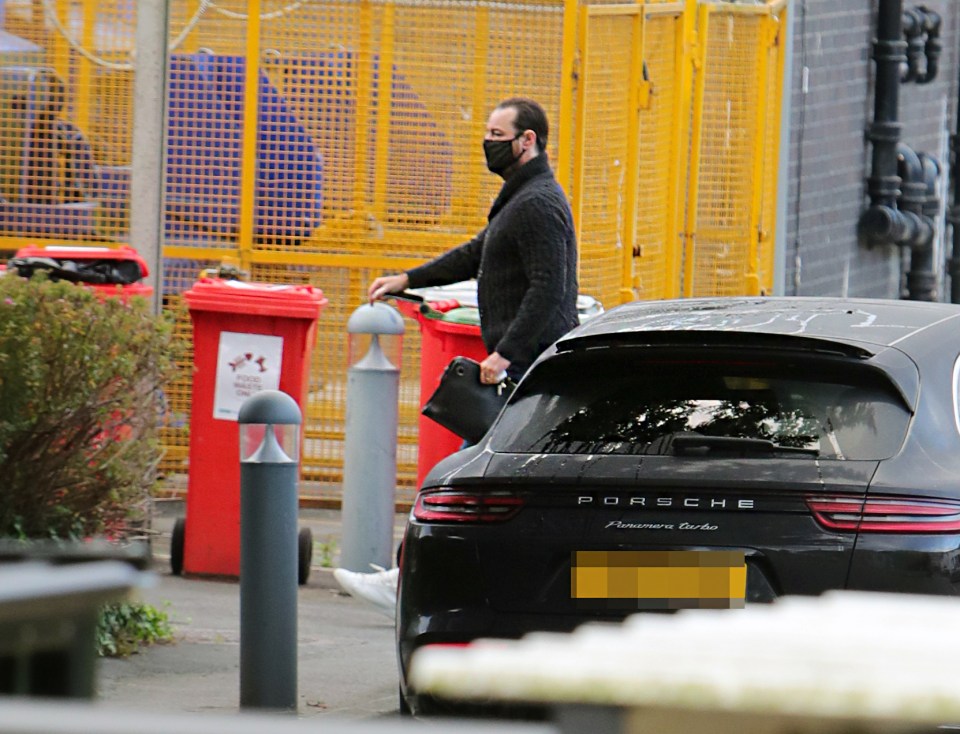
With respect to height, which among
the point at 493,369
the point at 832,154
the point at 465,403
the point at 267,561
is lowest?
the point at 267,561

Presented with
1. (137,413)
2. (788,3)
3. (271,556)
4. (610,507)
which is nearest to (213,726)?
(610,507)

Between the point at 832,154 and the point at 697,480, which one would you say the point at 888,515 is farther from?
the point at 832,154

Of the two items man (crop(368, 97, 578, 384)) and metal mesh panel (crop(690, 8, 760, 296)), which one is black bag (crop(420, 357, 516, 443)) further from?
metal mesh panel (crop(690, 8, 760, 296))

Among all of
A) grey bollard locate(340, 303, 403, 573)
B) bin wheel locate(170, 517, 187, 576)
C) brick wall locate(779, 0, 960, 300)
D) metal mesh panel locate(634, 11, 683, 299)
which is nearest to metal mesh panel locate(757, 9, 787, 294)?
brick wall locate(779, 0, 960, 300)

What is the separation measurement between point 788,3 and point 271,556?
9.64 meters

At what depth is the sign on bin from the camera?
27.5 ft

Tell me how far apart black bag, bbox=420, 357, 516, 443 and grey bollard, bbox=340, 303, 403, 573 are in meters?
1.58

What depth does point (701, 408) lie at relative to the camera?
16.6 feet

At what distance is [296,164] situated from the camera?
35.8 ft

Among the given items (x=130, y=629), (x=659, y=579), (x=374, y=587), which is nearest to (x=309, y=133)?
(x=374, y=587)

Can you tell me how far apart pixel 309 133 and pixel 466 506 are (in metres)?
6.18

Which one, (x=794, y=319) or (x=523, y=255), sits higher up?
(x=523, y=255)

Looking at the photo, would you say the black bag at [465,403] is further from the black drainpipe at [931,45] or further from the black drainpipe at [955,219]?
the black drainpipe at [955,219]

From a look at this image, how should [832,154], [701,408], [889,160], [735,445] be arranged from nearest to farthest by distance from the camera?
[735,445]
[701,408]
[832,154]
[889,160]
